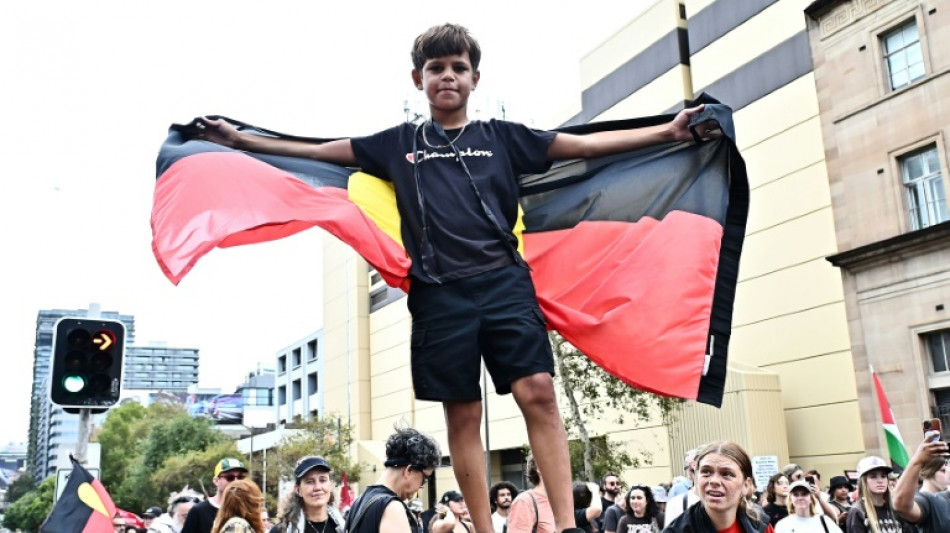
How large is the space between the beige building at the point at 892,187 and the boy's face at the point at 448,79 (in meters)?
18.4

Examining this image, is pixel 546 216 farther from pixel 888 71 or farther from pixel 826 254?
pixel 826 254

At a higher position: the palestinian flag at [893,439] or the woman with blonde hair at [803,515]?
the palestinian flag at [893,439]

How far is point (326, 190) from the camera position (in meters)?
3.96

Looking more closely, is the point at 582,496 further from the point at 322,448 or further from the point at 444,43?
the point at 322,448

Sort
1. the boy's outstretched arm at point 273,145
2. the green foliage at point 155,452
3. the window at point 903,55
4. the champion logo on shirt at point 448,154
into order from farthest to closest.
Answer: the green foliage at point 155,452, the window at point 903,55, the boy's outstretched arm at point 273,145, the champion logo on shirt at point 448,154

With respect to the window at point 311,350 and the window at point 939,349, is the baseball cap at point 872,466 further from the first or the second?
the window at point 311,350

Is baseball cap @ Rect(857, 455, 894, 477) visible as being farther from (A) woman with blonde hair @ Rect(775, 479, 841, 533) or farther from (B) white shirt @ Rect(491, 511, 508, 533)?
(B) white shirt @ Rect(491, 511, 508, 533)

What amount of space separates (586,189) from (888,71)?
19775 mm

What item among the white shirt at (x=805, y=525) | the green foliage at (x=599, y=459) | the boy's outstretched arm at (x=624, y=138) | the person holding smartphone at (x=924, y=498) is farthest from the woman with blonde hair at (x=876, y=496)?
the green foliage at (x=599, y=459)

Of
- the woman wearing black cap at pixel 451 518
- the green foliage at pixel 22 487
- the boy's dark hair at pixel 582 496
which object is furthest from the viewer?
the green foliage at pixel 22 487

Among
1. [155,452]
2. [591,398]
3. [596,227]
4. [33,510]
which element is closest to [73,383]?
[596,227]

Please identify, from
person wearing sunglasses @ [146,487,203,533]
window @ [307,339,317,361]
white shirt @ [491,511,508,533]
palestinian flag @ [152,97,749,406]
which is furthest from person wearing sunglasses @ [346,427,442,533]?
window @ [307,339,317,361]

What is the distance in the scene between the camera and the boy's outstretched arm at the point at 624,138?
13.4 ft

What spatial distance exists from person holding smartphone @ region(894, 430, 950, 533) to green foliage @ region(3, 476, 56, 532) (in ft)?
271
